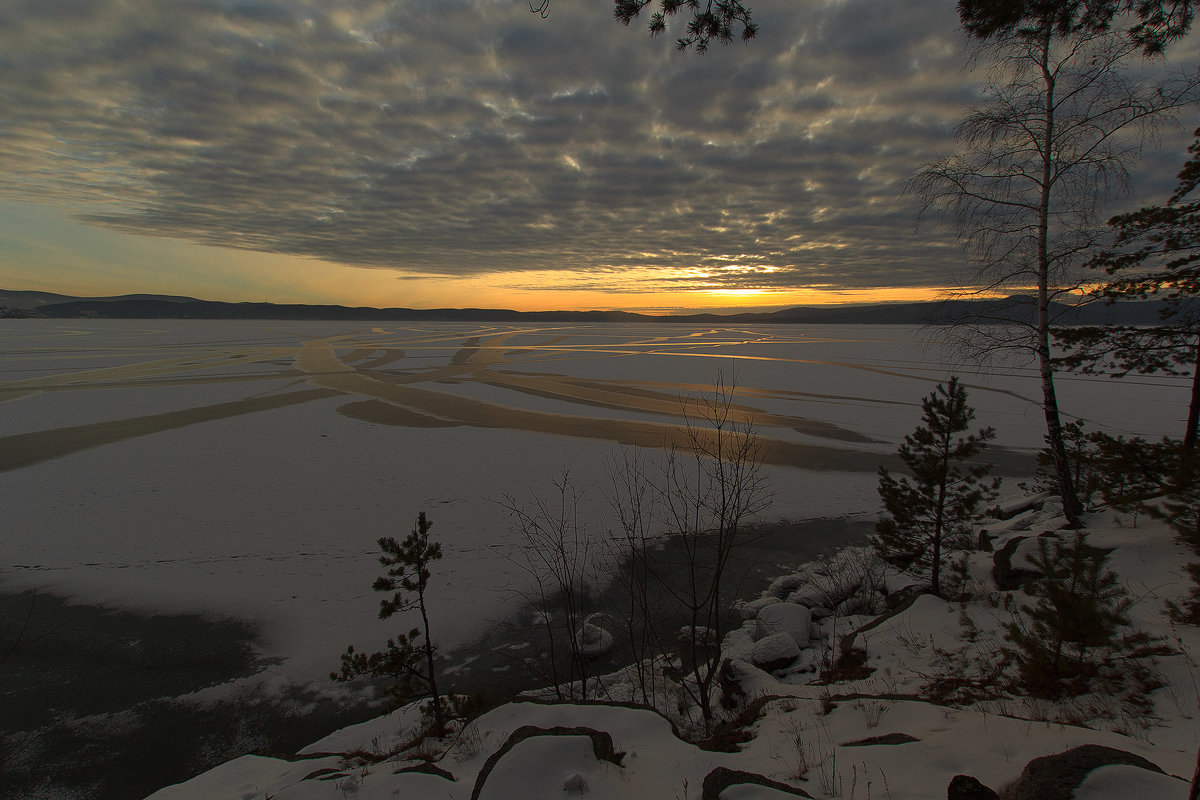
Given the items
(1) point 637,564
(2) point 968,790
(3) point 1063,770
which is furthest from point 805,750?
(1) point 637,564

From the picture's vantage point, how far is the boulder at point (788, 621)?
6.92 metres

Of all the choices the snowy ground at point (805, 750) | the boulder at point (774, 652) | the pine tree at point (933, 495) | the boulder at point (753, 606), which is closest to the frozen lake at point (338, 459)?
the snowy ground at point (805, 750)

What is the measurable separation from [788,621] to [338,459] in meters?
12.0

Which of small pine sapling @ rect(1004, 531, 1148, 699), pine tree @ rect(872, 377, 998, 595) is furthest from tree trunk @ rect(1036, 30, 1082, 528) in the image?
small pine sapling @ rect(1004, 531, 1148, 699)

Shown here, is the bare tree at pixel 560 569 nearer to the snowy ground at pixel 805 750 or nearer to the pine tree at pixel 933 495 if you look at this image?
the snowy ground at pixel 805 750

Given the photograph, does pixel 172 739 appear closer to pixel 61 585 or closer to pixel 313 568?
pixel 313 568

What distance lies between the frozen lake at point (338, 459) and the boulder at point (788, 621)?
12.8 feet

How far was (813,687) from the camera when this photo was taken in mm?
5570

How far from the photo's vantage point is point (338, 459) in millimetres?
13906

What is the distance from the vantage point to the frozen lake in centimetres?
816

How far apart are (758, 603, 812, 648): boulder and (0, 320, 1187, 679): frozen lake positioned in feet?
12.8

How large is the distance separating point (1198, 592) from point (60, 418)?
91.1ft

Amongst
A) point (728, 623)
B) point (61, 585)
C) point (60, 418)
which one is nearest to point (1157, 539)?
point (728, 623)

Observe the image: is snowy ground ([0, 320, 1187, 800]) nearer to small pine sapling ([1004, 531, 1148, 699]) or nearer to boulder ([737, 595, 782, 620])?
boulder ([737, 595, 782, 620])
